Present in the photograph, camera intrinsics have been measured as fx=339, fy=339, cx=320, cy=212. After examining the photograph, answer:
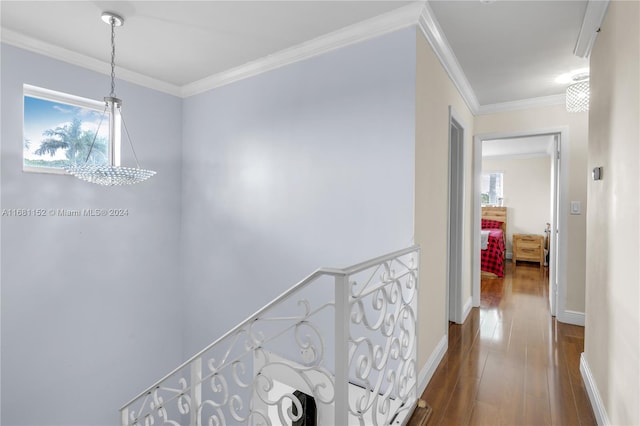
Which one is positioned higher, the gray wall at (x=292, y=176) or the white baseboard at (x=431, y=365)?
the gray wall at (x=292, y=176)

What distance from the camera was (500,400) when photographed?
2.19 m

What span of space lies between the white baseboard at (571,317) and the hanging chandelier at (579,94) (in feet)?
6.81

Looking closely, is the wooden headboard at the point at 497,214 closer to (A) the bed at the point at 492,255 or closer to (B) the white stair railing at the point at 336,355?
(A) the bed at the point at 492,255

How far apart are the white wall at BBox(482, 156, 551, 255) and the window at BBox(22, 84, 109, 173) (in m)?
7.71

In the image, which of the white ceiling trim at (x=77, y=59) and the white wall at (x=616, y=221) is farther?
the white ceiling trim at (x=77, y=59)

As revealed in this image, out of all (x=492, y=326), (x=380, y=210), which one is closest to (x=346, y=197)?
(x=380, y=210)

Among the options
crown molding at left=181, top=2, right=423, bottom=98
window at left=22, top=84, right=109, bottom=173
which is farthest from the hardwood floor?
window at left=22, top=84, right=109, bottom=173

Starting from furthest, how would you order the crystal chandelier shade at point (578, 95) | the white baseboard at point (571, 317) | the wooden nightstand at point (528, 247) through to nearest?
the wooden nightstand at point (528, 247) < the white baseboard at point (571, 317) < the crystal chandelier shade at point (578, 95)

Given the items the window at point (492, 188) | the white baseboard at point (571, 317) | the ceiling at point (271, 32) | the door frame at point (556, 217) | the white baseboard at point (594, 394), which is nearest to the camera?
the white baseboard at point (594, 394)

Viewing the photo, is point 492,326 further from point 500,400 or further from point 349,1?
point 349,1

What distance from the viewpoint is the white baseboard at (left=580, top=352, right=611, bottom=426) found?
182cm

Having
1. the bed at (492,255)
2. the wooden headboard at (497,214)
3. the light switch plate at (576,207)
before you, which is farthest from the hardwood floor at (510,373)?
the wooden headboard at (497,214)

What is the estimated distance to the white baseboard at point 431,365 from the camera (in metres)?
2.30

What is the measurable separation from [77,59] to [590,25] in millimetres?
3917
